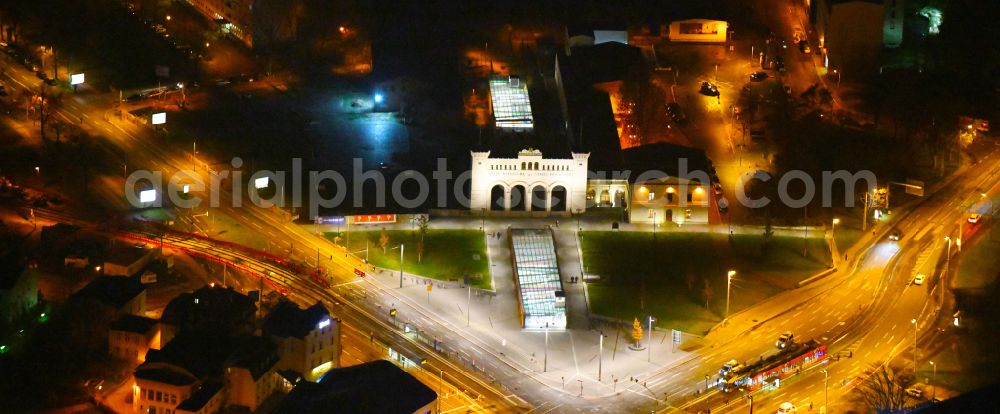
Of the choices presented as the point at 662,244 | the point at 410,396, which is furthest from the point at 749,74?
the point at 410,396

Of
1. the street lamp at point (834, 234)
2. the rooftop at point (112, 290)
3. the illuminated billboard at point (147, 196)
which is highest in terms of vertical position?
the illuminated billboard at point (147, 196)

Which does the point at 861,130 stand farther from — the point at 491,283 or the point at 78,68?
the point at 78,68

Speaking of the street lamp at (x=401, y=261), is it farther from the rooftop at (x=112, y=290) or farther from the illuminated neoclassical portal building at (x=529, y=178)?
the rooftop at (x=112, y=290)

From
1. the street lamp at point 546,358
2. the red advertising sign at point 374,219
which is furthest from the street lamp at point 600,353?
the red advertising sign at point 374,219

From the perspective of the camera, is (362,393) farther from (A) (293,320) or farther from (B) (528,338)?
(B) (528,338)

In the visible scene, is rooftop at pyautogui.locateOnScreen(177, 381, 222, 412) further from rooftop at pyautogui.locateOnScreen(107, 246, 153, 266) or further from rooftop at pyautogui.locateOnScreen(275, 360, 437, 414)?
rooftop at pyautogui.locateOnScreen(107, 246, 153, 266)

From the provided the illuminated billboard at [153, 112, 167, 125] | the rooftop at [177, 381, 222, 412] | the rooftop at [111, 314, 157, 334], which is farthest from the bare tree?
the illuminated billboard at [153, 112, 167, 125]
